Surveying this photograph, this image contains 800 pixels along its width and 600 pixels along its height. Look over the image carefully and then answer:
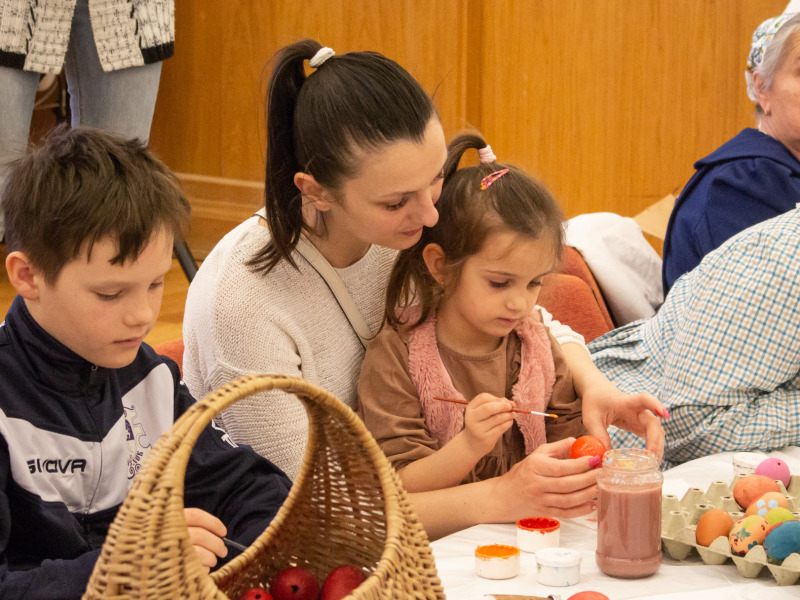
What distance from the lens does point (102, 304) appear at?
1.14 metres

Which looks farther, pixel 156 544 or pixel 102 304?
pixel 102 304

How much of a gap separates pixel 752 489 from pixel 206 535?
758 mm

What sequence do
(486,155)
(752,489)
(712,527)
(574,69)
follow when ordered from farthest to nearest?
(574,69)
(486,155)
(752,489)
(712,527)

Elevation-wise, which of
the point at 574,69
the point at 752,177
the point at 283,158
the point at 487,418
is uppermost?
the point at 283,158

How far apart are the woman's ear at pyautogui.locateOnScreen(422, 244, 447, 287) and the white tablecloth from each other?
18.3 inches

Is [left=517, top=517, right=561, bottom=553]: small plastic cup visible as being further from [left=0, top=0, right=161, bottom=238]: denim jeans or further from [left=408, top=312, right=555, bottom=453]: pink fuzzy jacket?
[left=0, top=0, right=161, bottom=238]: denim jeans

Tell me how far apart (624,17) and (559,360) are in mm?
2546

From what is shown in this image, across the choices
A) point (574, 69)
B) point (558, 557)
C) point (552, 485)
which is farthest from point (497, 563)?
point (574, 69)

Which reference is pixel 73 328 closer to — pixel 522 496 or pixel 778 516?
pixel 522 496

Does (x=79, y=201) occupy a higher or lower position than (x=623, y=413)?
higher

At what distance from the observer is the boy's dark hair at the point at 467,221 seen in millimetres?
1589

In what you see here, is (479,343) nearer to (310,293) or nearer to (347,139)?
(310,293)

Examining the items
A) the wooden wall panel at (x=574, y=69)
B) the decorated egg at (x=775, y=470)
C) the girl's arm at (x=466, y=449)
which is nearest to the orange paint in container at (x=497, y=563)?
the girl's arm at (x=466, y=449)

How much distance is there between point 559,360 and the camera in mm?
1733
